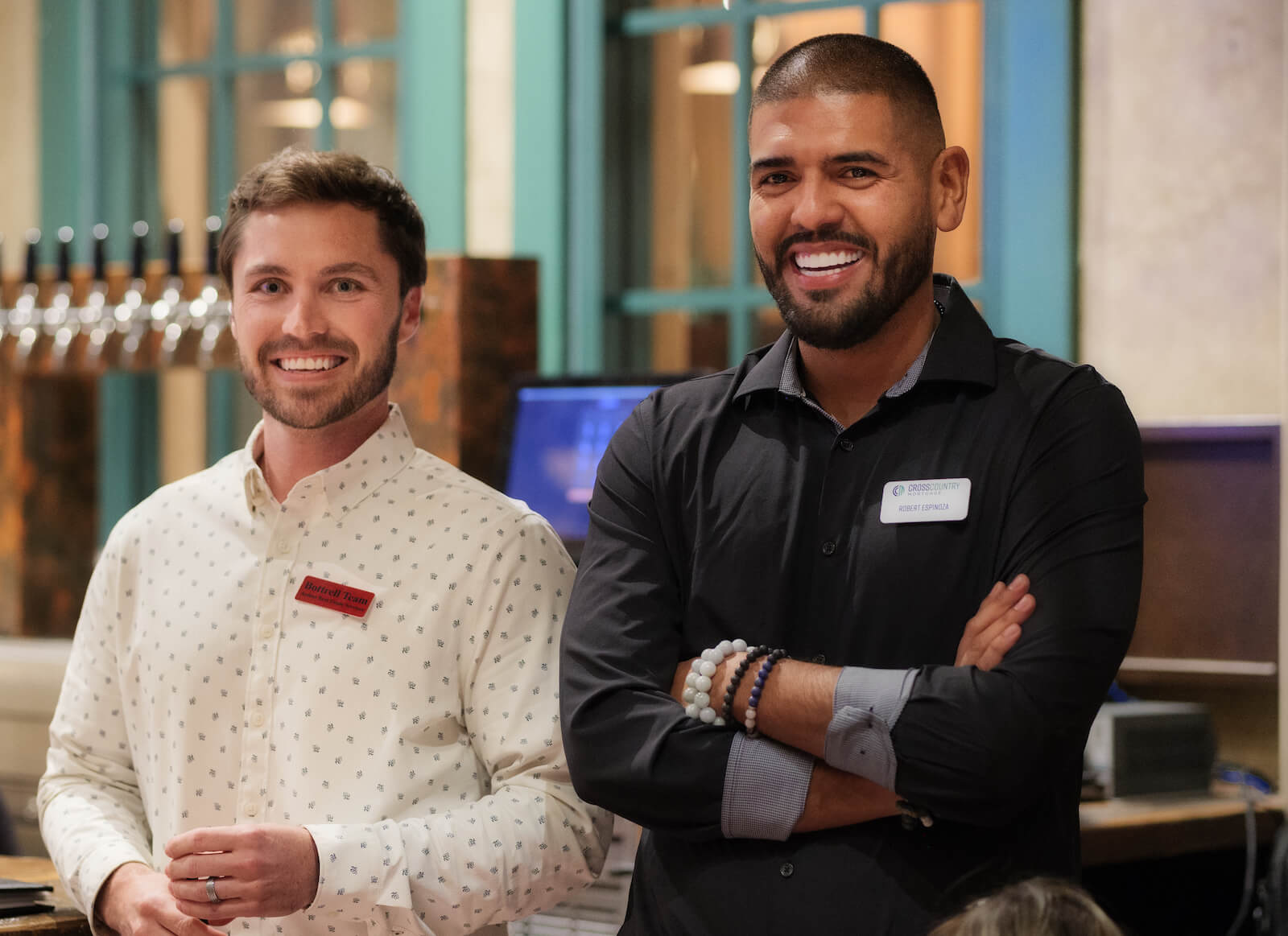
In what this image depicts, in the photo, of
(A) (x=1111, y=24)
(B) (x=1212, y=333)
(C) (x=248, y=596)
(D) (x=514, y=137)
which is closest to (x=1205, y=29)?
(A) (x=1111, y=24)

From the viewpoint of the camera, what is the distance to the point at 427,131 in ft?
Result: 12.4

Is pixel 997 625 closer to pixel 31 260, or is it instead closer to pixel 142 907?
pixel 142 907

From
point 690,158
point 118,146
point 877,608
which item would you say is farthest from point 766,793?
point 118,146

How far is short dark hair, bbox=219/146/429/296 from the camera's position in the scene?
1.95 m

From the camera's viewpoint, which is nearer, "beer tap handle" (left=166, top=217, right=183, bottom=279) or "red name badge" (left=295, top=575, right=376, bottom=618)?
"red name badge" (left=295, top=575, right=376, bottom=618)

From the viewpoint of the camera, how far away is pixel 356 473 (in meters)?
1.97

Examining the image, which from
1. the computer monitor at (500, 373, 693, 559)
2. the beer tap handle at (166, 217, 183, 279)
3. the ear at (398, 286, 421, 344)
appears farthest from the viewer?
the beer tap handle at (166, 217, 183, 279)

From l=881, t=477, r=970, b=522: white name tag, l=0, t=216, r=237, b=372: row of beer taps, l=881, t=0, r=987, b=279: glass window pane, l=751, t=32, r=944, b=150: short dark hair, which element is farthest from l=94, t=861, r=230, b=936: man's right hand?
l=881, t=0, r=987, b=279: glass window pane

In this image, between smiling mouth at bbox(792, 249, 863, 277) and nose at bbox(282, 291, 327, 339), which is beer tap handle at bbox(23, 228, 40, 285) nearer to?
nose at bbox(282, 291, 327, 339)

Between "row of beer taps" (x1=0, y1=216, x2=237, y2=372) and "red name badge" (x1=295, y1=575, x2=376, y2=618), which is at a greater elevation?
"row of beer taps" (x1=0, y1=216, x2=237, y2=372)

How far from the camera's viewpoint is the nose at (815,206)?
66.4 inches

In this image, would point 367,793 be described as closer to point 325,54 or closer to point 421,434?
point 421,434

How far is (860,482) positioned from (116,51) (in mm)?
3443

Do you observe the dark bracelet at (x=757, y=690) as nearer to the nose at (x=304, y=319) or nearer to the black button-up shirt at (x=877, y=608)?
the black button-up shirt at (x=877, y=608)
